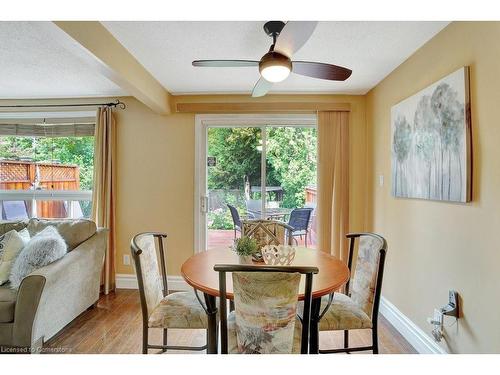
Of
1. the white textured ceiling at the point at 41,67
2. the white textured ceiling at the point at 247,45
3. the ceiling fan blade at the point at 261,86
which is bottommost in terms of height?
the ceiling fan blade at the point at 261,86

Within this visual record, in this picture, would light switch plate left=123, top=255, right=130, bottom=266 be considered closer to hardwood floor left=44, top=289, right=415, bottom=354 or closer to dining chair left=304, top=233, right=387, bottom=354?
hardwood floor left=44, top=289, right=415, bottom=354

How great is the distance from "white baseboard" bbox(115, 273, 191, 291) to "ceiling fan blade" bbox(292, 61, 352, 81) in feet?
8.59

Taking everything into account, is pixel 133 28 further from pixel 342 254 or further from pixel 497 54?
pixel 342 254

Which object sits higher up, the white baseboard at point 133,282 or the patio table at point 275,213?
the patio table at point 275,213

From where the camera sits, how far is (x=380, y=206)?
292cm

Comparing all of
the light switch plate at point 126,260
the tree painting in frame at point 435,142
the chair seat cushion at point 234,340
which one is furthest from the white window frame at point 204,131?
the chair seat cushion at point 234,340

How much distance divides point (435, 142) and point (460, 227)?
574mm

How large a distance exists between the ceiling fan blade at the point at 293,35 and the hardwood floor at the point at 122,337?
2127 mm

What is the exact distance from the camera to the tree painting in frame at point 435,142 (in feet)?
5.55

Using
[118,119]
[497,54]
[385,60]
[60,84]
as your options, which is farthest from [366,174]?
[60,84]

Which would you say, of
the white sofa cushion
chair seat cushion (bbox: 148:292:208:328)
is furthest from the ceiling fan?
the white sofa cushion

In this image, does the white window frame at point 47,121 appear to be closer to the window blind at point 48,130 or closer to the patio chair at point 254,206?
the window blind at point 48,130

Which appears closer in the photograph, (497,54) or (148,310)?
(497,54)
